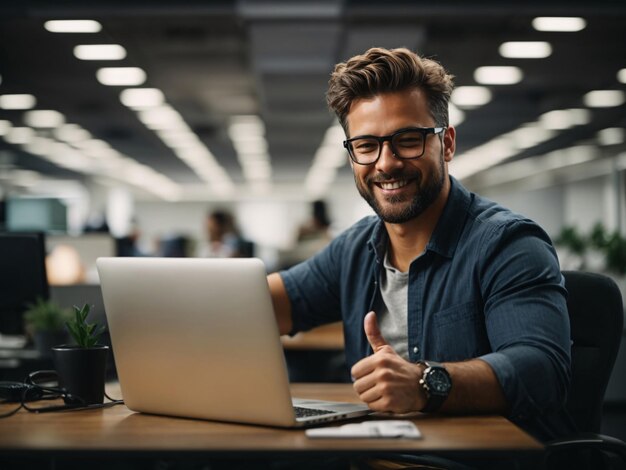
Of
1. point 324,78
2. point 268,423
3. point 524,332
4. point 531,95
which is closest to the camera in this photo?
point 268,423

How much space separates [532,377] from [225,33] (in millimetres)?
5410

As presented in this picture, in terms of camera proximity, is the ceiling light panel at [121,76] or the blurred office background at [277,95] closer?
the blurred office background at [277,95]

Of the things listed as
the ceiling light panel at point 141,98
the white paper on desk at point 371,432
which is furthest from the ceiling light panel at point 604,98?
the white paper on desk at point 371,432

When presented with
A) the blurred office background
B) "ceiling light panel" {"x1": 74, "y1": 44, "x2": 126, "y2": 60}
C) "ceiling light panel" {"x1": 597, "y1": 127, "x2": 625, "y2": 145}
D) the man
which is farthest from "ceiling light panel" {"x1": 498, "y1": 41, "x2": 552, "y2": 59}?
the man

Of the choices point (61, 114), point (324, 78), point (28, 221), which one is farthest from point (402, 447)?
point (61, 114)

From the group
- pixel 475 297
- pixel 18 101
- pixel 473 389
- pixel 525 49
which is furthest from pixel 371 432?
pixel 18 101

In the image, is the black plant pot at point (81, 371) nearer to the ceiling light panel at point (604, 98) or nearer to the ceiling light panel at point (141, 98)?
the ceiling light panel at point (141, 98)

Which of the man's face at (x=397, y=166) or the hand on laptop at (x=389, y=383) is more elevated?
the man's face at (x=397, y=166)

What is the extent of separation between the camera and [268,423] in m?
1.21

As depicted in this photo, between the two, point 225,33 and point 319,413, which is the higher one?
point 225,33

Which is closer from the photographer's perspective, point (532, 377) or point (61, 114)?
point (532, 377)

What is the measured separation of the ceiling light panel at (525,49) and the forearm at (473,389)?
573 centimetres

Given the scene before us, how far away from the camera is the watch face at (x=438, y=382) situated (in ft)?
4.08

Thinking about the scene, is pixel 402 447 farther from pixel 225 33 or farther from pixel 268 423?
pixel 225 33
